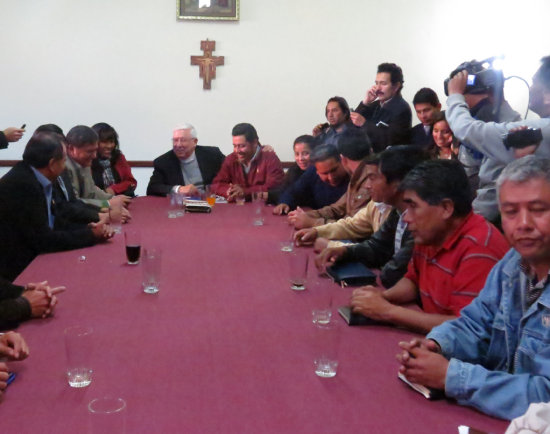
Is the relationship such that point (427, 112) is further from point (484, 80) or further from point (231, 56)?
point (231, 56)

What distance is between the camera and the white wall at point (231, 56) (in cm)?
619

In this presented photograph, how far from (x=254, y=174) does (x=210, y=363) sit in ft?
11.4

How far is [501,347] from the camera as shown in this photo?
155cm

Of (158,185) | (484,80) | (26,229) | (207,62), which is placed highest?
(207,62)

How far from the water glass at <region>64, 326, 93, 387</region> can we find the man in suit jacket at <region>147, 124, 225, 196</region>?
3.36 meters

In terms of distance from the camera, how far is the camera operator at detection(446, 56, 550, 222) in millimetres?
2547

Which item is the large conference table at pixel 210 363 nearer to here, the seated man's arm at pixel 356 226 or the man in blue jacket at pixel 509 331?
Result: the man in blue jacket at pixel 509 331

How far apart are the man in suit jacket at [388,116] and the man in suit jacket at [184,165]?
1291mm

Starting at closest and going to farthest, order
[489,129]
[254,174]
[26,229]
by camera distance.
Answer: [489,129]
[26,229]
[254,174]

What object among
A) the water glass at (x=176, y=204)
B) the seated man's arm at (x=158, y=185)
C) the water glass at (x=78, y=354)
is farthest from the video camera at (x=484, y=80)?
the seated man's arm at (x=158, y=185)

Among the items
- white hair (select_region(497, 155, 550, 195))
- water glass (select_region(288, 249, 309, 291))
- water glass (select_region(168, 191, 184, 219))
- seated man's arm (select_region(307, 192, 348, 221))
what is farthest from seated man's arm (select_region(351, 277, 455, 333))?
water glass (select_region(168, 191, 184, 219))

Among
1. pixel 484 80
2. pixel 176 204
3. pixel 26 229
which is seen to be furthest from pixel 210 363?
pixel 176 204

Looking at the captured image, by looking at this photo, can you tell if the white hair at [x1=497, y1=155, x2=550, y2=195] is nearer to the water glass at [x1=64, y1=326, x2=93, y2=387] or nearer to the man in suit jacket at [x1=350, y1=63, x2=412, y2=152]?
the water glass at [x1=64, y1=326, x2=93, y2=387]

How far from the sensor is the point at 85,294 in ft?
7.06
